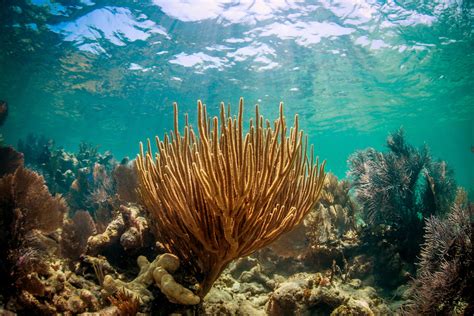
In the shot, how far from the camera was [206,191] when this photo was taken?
92.6 inches

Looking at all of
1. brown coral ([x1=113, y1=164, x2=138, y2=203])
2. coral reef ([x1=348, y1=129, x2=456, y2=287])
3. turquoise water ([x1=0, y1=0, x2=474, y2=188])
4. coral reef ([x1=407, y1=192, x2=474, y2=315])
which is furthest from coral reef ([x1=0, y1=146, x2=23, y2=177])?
turquoise water ([x1=0, y1=0, x2=474, y2=188])

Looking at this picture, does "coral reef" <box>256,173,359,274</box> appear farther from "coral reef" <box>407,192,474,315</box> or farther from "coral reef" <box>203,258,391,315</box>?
"coral reef" <box>407,192,474,315</box>

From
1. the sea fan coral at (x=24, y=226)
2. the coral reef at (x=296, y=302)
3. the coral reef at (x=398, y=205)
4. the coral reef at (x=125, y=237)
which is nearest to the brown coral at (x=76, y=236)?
the sea fan coral at (x=24, y=226)

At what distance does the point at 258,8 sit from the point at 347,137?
4505 cm

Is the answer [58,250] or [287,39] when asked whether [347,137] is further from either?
[58,250]

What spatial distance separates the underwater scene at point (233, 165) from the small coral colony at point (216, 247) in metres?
0.03

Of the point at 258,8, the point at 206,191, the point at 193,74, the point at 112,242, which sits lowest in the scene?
the point at 112,242

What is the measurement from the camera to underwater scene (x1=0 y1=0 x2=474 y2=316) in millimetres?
2770

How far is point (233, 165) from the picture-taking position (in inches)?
89.3

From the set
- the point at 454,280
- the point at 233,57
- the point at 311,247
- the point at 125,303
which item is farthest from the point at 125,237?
the point at 233,57

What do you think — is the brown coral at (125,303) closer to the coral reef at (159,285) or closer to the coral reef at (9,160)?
the coral reef at (159,285)

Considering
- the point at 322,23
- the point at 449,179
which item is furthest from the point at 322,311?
the point at 322,23

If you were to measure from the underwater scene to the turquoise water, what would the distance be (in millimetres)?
145

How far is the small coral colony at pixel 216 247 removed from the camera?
2.57 metres
